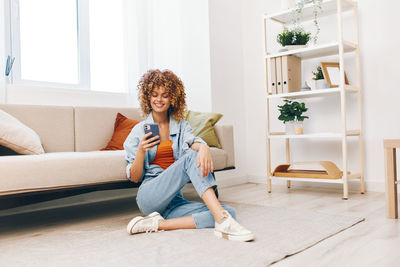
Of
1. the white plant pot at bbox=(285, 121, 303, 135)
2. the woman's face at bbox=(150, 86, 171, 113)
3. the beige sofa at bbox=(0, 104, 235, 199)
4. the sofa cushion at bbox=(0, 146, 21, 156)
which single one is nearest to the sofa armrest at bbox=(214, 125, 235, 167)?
the beige sofa at bbox=(0, 104, 235, 199)

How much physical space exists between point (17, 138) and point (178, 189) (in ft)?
2.98

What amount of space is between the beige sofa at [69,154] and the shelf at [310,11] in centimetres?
113

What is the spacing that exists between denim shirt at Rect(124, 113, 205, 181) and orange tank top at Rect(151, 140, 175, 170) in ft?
0.06

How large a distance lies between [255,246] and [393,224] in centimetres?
77

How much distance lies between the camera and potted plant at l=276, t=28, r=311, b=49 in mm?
2907

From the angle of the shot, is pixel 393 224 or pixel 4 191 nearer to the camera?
pixel 4 191

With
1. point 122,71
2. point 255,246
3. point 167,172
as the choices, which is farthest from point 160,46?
point 255,246

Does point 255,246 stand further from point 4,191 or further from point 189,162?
point 4,191

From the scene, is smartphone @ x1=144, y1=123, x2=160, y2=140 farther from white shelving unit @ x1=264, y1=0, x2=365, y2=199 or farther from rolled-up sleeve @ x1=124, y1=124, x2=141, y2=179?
white shelving unit @ x1=264, y1=0, x2=365, y2=199

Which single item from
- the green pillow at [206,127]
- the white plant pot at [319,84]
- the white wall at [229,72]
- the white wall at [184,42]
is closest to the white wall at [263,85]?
the white wall at [229,72]

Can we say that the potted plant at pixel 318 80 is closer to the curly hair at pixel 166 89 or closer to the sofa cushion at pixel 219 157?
the sofa cushion at pixel 219 157

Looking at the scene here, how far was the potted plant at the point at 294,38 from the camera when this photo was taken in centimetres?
291

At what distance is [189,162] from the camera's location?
1632mm

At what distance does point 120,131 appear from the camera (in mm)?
2570
